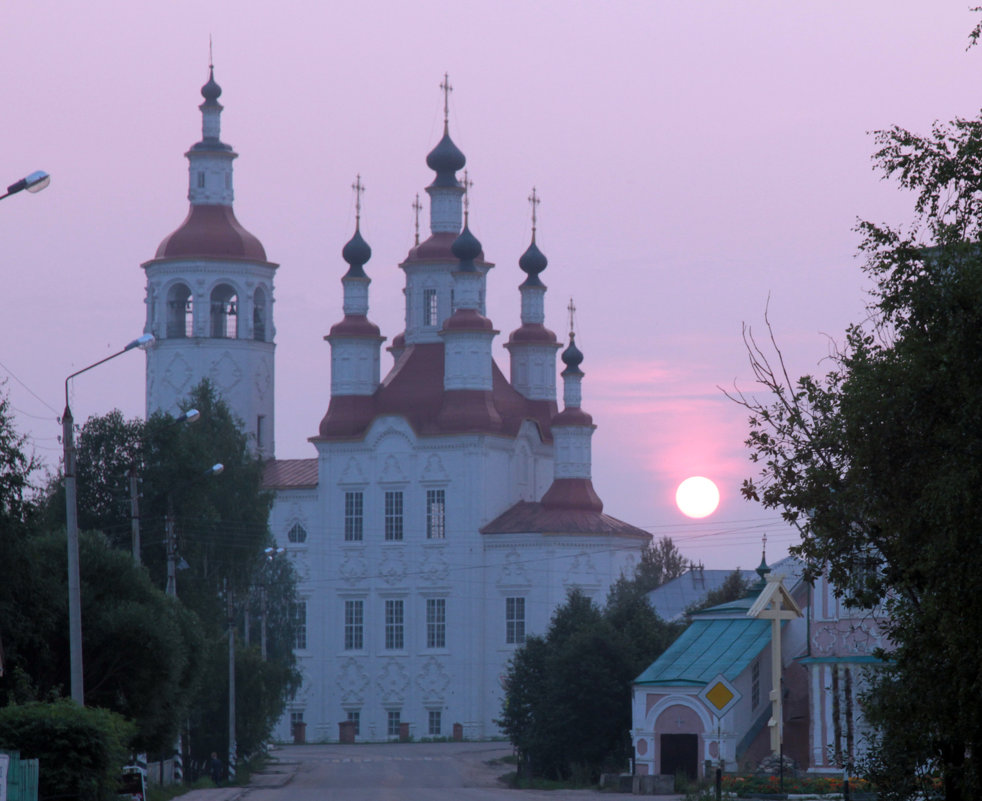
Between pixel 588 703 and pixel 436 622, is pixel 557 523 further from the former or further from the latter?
pixel 588 703

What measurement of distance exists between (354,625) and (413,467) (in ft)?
25.6

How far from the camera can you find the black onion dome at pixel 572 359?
84.0m

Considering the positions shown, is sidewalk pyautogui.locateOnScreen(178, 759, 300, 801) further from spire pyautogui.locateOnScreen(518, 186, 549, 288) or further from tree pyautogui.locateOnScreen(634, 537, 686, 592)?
tree pyautogui.locateOnScreen(634, 537, 686, 592)

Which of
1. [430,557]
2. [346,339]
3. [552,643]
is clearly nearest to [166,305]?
[346,339]

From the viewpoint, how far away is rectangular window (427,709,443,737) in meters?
78.9

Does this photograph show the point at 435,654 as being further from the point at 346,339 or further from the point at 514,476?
the point at 346,339

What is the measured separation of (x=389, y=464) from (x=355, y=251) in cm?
1149

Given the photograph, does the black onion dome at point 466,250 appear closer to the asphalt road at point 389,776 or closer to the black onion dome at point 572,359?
the black onion dome at point 572,359

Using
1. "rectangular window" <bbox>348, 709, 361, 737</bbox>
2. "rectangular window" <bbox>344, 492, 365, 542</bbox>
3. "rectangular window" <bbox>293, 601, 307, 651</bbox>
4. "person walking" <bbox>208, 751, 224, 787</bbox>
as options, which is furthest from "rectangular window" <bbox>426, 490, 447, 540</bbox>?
"person walking" <bbox>208, 751, 224, 787</bbox>

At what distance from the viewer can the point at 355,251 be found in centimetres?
8769

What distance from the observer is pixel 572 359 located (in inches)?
3327

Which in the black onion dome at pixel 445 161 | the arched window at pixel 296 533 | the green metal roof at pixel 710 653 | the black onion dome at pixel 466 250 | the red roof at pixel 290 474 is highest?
the black onion dome at pixel 445 161

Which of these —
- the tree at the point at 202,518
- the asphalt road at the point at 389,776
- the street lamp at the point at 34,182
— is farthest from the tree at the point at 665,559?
the street lamp at the point at 34,182

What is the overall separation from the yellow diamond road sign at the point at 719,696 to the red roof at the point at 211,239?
45.9 metres
